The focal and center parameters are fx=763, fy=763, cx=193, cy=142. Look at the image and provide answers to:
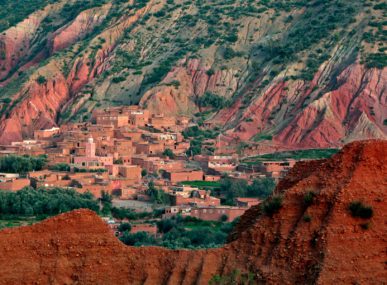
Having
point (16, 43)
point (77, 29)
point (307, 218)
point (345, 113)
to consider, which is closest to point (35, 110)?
point (77, 29)

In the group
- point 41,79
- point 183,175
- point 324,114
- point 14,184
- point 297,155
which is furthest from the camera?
point 41,79

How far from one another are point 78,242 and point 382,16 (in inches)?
2973

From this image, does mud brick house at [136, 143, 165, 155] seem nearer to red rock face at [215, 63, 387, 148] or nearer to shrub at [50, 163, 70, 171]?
shrub at [50, 163, 70, 171]

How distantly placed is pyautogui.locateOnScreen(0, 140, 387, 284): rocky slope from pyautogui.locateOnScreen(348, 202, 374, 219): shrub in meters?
0.08

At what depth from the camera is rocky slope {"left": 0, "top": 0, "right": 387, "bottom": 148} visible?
249ft

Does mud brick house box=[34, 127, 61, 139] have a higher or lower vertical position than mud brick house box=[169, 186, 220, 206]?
lower

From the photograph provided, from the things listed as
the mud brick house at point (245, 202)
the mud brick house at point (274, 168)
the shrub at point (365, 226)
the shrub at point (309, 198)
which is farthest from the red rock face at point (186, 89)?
the shrub at point (365, 226)

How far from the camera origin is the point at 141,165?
193 ft

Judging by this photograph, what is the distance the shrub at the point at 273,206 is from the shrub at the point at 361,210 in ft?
4.58

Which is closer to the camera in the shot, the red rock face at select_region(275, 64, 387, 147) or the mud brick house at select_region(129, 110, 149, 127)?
the mud brick house at select_region(129, 110, 149, 127)

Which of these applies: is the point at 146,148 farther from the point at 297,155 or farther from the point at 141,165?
the point at 297,155

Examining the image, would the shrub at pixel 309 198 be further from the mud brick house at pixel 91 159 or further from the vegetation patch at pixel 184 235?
the mud brick house at pixel 91 159

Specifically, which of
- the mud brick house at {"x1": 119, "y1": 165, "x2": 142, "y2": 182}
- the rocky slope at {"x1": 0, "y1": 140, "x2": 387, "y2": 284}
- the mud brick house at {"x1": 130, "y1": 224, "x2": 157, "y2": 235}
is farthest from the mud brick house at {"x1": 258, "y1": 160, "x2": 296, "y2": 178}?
the rocky slope at {"x1": 0, "y1": 140, "x2": 387, "y2": 284}

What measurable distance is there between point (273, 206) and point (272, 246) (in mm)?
816
